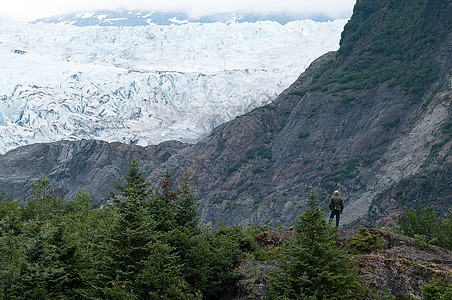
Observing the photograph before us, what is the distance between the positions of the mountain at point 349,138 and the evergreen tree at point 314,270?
2541 inches

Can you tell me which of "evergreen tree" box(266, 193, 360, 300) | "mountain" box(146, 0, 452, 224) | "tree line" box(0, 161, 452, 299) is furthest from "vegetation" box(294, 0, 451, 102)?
"evergreen tree" box(266, 193, 360, 300)

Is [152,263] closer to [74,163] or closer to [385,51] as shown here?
[385,51]

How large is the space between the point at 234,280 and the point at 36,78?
193m

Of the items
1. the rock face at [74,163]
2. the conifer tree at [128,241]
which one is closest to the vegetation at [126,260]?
the conifer tree at [128,241]

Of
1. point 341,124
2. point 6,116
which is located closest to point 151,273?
point 341,124

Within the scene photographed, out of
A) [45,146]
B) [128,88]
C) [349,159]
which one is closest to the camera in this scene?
[349,159]

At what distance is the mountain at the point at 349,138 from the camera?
87.2m

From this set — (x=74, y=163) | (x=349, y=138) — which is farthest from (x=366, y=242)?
(x=74, y=163)

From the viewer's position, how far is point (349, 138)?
107 m

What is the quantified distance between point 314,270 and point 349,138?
3890 inches

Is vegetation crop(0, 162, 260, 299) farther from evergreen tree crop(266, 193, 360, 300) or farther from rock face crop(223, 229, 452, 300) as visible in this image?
evergreen tree crop(266, 193, 360, 300)

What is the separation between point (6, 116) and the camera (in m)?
167

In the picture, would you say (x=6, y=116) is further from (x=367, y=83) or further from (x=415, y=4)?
(x=415, y=4)

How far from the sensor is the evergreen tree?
39.5 feet
